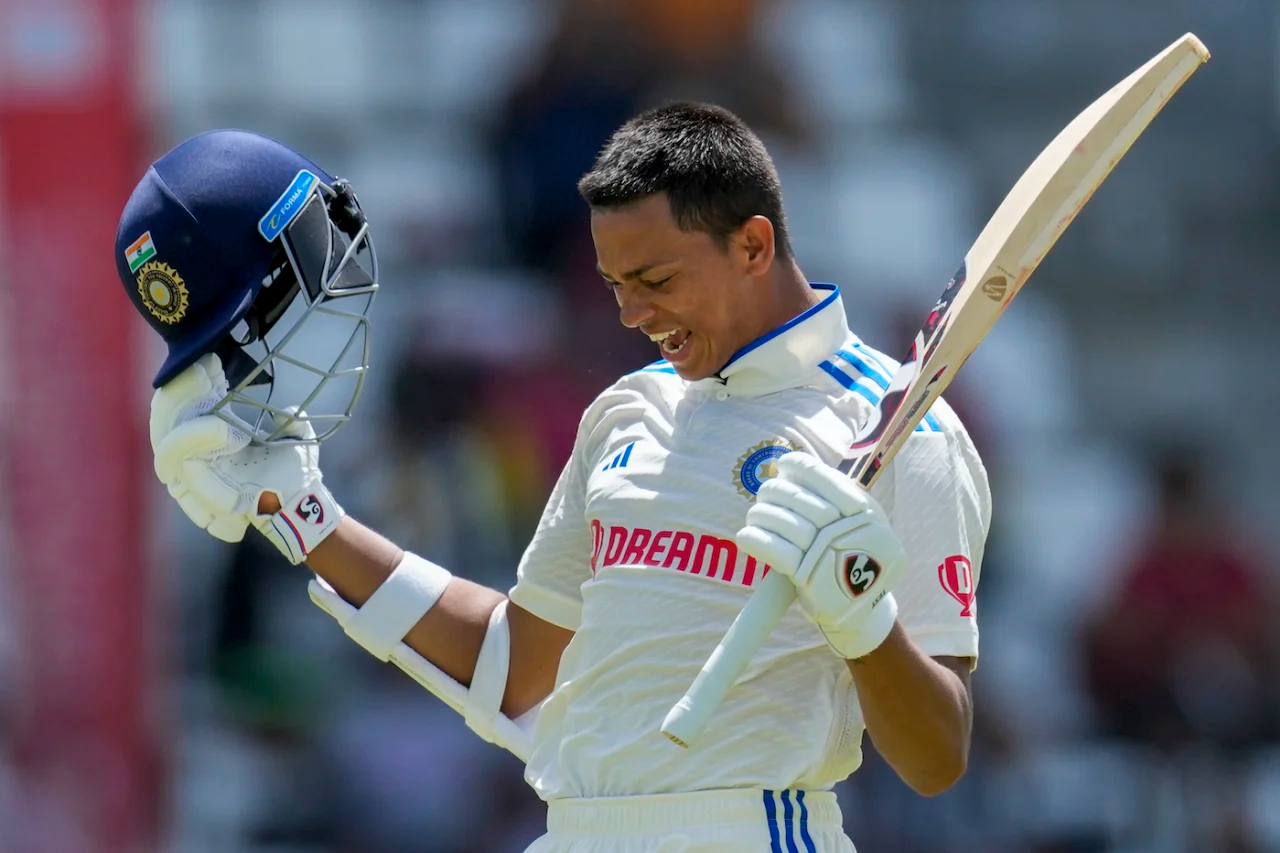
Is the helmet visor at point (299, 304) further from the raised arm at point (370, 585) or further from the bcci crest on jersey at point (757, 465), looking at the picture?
the bcci crest on jersey at point (757, 465)

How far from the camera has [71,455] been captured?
16.5 feet

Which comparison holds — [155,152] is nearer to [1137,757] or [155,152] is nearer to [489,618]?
[1137,757]

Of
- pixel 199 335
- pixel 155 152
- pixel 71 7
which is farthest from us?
pixel 155 152

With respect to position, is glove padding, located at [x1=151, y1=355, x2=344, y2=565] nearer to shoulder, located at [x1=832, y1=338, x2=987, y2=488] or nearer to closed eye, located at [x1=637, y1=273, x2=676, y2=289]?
closed eye, located at [x1=637, y1=273, x2=676, y2=289]

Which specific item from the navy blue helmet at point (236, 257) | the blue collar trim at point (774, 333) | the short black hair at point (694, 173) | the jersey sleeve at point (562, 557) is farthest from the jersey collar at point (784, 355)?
the navy blue helmet at point (236, 257)

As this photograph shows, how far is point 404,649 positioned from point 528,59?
4.27 m

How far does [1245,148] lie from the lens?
7.33 metres

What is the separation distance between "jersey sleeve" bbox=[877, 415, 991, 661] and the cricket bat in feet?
0.27

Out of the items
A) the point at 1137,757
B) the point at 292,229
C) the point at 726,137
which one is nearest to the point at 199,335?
the point at 292,229

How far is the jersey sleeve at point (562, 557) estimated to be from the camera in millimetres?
2475

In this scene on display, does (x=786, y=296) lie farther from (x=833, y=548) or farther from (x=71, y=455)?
(x=71, y=455)

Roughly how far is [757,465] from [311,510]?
679 millimetres

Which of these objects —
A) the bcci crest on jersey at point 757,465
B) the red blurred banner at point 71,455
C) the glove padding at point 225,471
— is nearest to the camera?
the bcci crest on jersey at point 757,465

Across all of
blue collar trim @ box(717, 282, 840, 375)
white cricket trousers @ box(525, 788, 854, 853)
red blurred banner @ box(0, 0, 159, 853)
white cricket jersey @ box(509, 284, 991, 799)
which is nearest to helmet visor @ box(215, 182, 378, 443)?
white cricket jersey @ box(509, 284, 991, 799)
